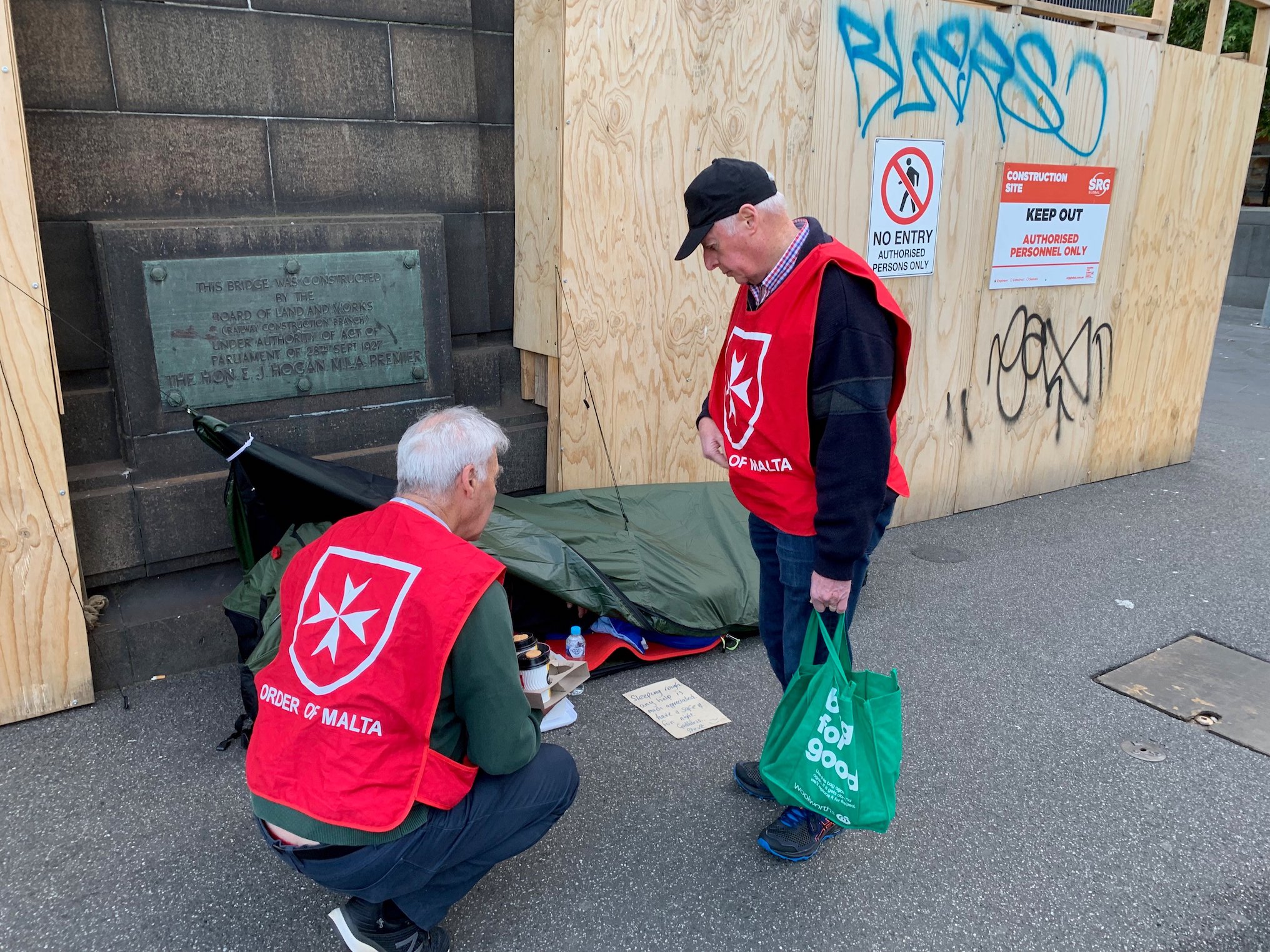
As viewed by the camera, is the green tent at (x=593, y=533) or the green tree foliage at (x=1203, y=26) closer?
the green tent at (x=593, y=533)

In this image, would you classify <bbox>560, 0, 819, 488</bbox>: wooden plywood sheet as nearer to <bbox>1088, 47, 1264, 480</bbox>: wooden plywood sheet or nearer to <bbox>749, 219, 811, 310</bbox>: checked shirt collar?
<bbox>749, 219, 811, 310</bbox>: checked shirt collar

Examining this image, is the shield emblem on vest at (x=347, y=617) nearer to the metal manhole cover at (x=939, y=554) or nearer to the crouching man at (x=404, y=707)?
the crouching man at (x=404, y=707)

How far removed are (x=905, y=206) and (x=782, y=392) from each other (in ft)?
9.66

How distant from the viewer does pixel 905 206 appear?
4836 mm

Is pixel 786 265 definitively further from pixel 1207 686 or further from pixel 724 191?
pixel 1207 686

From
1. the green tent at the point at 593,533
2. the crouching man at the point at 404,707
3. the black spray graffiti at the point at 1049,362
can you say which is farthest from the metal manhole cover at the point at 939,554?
the crouching man at the point at 404,707

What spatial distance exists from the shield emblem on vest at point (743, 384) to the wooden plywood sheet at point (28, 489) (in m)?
2.17

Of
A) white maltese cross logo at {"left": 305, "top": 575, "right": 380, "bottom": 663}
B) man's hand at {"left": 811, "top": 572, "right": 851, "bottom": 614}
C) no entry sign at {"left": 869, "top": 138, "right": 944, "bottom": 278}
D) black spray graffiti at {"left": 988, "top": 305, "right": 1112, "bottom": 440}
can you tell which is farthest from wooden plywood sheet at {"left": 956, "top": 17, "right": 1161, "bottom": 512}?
white maltese cross logo at {"left": 305, "top": 575, "right": 380, "bottom": 663}

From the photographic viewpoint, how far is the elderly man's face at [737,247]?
2352 millimetres

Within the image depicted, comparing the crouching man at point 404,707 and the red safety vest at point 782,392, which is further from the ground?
the red safety vest at point 782,392

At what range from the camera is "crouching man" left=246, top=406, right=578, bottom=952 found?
5.99 feet

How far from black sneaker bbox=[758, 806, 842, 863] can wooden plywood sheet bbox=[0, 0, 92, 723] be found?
240 cm

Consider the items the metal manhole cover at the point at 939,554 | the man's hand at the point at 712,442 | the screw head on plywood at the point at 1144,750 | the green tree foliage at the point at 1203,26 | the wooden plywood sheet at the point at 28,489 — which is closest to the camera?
the man's hand at the point at 712,442

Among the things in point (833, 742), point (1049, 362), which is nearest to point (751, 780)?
point (833, 742)
